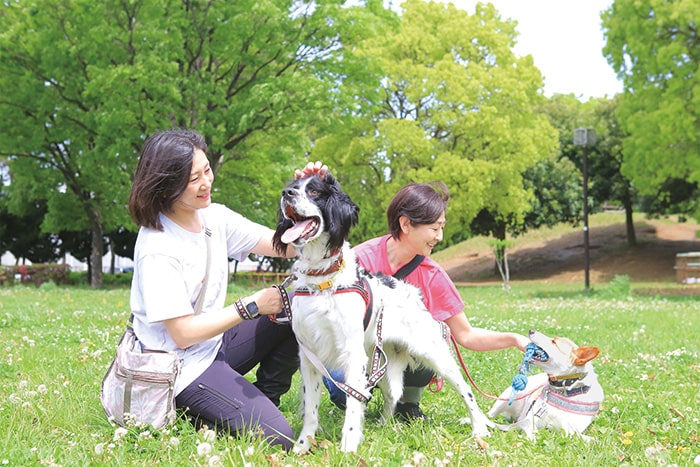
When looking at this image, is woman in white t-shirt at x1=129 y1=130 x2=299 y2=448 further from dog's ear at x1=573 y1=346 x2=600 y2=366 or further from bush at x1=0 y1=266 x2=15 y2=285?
bush at x1=0 y1=266 x2=15 y2=285

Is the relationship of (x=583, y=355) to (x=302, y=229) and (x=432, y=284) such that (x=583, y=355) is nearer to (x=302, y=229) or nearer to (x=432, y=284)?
(x=432, y=284)

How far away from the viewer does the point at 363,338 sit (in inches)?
142

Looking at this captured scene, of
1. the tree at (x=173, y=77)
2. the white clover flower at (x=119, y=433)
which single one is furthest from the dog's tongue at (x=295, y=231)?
the tree at (x=173, y=77)

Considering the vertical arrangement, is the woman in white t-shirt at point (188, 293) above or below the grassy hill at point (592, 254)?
above

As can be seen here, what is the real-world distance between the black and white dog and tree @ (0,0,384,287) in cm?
1390

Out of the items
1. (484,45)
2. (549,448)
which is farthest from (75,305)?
(484,45)

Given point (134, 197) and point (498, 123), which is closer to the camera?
point (134, 197)

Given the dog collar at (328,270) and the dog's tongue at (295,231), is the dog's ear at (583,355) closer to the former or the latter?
the dog collar at (328,270)

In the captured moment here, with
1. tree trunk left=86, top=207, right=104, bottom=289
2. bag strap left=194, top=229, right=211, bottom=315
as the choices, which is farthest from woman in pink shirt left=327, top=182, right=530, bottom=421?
tree trunk left=86, top=207, right=104, bottom=289

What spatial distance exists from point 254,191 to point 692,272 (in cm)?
1702

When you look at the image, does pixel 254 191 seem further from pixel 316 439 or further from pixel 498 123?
pixel 316 439

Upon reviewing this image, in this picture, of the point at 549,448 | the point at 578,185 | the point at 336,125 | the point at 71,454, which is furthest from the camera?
the point at 578,185

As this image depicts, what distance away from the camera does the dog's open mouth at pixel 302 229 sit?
3.29 metres

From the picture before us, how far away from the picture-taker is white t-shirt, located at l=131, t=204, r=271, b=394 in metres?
3.40
